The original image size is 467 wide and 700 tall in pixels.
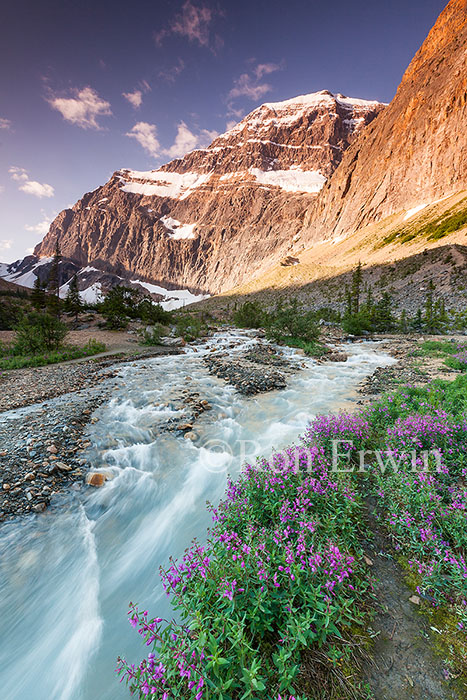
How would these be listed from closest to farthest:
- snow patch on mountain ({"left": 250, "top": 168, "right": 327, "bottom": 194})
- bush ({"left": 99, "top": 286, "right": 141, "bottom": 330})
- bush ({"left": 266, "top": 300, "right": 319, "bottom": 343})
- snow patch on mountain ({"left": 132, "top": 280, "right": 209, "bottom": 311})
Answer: bush ({"left": 266, "top": 300, "right": 319, "bottom": 343})
bush ({"left": 99, "top": 286, "right": 141, "bottom": 330})
snow patch on mountain ({"left": 132, "top": 280, "right": 209, "bottom": 311})
snow patch on mountain ({"left": 250, "top": 168, "right": 327, "bottom": 194})

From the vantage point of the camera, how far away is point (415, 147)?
210ft

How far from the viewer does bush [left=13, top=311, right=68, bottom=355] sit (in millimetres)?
13773

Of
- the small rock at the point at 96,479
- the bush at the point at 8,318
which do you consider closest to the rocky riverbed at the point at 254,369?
the small rock at the point at 96,479

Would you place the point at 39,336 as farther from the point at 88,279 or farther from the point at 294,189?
the point at 88,279

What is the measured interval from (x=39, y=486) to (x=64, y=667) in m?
2.44

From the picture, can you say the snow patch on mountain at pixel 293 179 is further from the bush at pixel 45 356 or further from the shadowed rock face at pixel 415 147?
the bush at pixel 45 356

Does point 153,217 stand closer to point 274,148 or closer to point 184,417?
point 274,148

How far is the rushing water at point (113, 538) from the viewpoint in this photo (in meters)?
2.41

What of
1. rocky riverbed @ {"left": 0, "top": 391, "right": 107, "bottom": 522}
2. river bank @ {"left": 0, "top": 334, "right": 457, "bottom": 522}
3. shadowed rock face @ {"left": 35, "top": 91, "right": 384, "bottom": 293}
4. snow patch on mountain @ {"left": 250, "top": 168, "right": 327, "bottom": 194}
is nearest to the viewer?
rocky riverbed @ {"left": 0, "top": 391, "right": 107, "bottom": 522}

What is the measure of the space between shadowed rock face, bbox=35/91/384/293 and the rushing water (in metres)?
130

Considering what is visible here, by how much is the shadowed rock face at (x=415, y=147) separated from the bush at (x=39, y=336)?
72.4 metres

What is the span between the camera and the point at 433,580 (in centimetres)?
202

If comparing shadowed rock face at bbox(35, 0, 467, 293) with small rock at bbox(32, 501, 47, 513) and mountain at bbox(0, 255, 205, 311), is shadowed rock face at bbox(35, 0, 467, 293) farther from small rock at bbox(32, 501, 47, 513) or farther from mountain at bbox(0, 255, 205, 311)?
small rock at bbox(32, 501, 47, 513)

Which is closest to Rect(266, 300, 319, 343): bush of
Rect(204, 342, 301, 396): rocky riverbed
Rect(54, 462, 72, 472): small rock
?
Rect(204, 342, 301, 396): rocky riverbed
